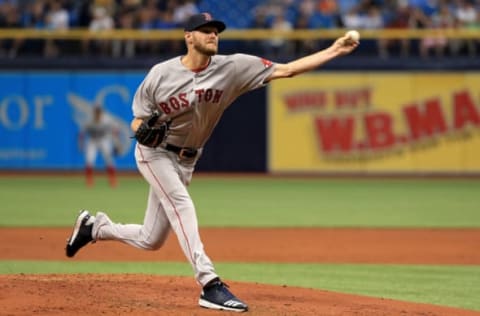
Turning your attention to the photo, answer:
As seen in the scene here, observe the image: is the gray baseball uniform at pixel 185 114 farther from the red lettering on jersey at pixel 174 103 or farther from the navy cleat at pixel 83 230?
the navy cleat at pixel 83 230

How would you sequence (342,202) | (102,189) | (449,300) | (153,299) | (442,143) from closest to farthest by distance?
(153,299)
(449,300)
(342,202)
(102,189)
(442,143)

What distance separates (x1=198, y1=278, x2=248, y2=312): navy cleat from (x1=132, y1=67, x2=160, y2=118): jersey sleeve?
1.24m

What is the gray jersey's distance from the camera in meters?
6.91

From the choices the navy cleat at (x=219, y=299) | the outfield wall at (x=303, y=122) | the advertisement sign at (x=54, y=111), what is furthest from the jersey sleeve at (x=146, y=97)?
the advertisement sign at (x=54, y=111)

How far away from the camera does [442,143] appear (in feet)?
72.0

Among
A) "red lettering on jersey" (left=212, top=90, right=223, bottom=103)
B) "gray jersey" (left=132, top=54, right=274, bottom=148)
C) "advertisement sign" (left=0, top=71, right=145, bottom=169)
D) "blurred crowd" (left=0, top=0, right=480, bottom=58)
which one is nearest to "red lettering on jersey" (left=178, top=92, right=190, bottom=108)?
"gray jersey" (left=132, top=54, right=274, bottom=148)

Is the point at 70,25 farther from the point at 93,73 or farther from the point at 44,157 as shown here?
the point at 44,157

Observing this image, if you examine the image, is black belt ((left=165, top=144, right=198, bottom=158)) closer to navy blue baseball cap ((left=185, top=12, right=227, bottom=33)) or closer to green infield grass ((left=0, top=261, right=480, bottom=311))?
navy blue baseball cap ((left=185, top=12, right=227, bottom=33))

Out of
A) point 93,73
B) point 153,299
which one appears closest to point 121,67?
point 93,73

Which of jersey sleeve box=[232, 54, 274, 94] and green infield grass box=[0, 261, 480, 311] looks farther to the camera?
green infield grass box=[0, 261, 480, 311]

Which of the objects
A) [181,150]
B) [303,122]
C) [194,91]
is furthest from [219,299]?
[303,122]

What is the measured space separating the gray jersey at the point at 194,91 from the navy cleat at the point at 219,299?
3.34 feet

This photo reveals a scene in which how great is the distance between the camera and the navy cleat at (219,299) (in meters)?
6.63

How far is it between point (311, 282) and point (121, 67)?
45.5 ft
